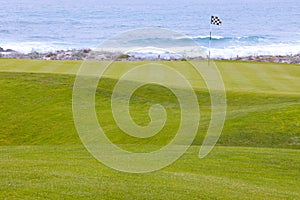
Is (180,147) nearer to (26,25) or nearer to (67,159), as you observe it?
(67,159)

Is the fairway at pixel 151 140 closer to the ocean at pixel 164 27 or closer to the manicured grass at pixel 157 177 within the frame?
the manicured grass at pixel 157 177

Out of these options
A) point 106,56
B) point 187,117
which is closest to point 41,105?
point 187,117

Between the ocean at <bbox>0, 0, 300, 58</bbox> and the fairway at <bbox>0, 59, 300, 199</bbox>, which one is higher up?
the fairway at <bbox>0, 59, 300, 199</bbox>

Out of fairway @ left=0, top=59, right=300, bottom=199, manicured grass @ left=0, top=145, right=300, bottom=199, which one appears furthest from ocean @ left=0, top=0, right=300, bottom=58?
manicured grass @ left=0, top=145, right=300, bottom=199

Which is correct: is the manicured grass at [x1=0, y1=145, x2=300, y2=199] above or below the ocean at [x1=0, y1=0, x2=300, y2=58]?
above

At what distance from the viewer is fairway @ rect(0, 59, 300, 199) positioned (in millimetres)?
11922

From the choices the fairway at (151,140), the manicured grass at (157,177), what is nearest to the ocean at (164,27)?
the fairway at (151,140)

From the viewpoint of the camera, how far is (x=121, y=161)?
1475cm

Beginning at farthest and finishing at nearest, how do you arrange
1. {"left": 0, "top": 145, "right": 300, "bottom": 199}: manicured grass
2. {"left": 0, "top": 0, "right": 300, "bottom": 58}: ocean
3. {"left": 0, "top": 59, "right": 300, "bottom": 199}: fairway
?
{"left": 0, "top": 0, "right": 300, "bottom": 58}: ocean → {"left": 0, "top": 59, "right": 300, "bottom": 199}: fairway → {"left": 0, "top": 145, "right": 300, "bottom": 199}: manicured grass

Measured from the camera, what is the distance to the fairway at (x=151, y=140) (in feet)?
39.1

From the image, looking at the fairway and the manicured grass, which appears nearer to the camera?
the manicured grass

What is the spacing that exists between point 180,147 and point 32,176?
249 inches

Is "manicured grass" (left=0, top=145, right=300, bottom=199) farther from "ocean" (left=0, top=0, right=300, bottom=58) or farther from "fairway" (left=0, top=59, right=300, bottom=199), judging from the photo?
"ocean" (left=0, top=0, right=300, bottom=58)

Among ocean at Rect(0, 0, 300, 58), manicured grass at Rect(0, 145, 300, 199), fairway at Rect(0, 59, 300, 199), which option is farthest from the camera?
ocean at Rect(0, 0, 300, 58)
